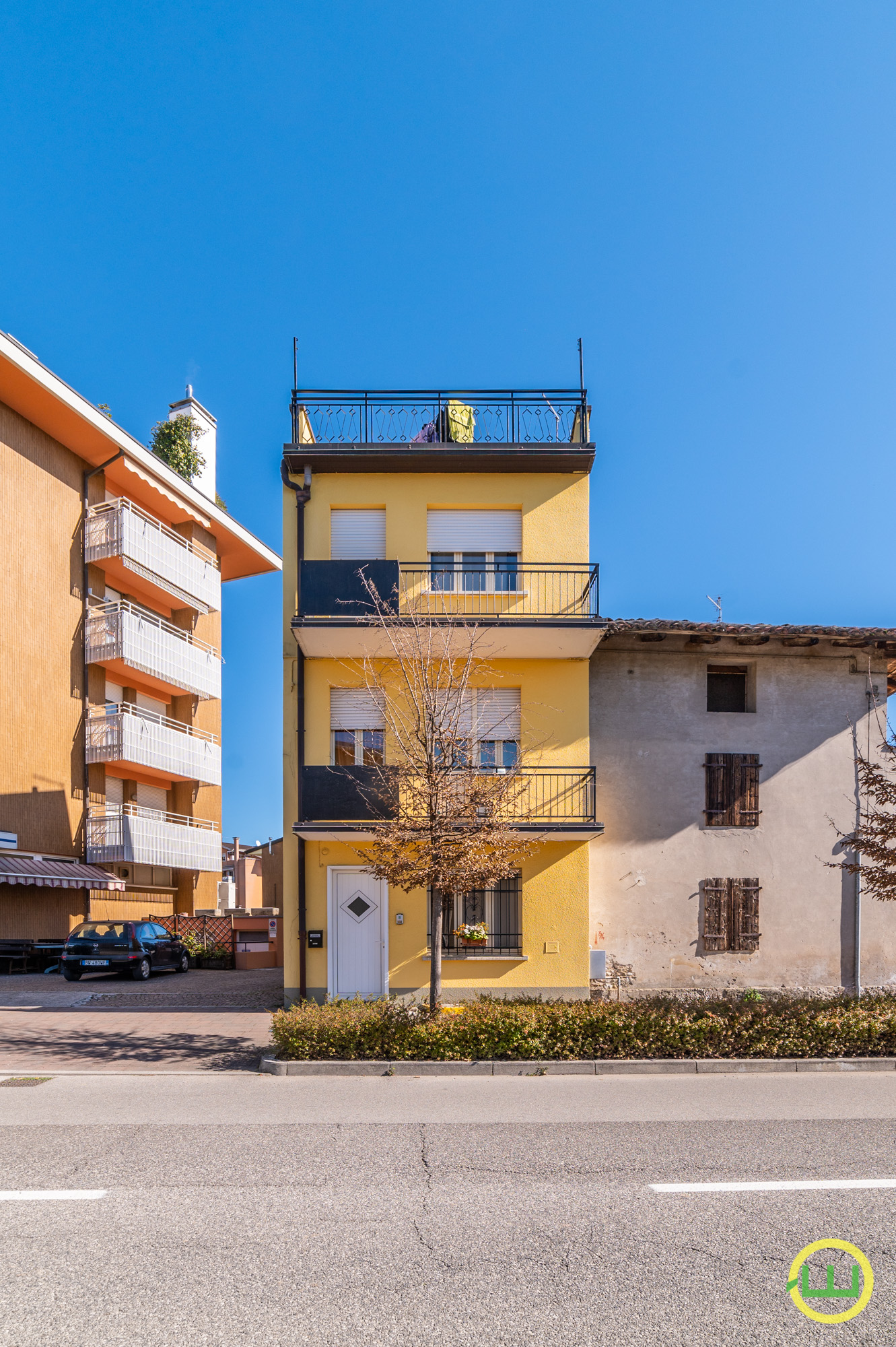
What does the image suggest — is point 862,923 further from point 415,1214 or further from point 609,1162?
point 415,1214

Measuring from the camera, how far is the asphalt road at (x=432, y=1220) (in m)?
4.13

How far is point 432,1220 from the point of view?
5367 mm

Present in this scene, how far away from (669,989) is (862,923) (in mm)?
3703

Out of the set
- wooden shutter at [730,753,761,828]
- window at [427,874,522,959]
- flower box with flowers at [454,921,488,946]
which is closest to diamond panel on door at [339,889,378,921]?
window at [427,874,522,959]

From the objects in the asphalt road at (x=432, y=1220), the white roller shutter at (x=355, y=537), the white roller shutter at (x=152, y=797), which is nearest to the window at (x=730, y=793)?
the white roller shutter at (x=355, y=537)

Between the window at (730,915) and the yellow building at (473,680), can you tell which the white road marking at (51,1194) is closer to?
the yellow building at (473,680)

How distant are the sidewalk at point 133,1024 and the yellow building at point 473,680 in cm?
192

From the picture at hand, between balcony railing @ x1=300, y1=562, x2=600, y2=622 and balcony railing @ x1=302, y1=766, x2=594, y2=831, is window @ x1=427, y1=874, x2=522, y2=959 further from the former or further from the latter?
balcony railing @ x1=300, y1=562, x2=600, y2=622

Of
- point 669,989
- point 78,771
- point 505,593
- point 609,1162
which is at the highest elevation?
point 505,593

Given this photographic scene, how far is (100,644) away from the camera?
86.9ft

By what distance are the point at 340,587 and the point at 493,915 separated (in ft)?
19.4

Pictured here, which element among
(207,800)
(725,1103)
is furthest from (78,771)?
(725,1103)

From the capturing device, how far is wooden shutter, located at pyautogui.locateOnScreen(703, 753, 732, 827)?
54.1ft

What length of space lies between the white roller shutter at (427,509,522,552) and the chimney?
1876 cm
